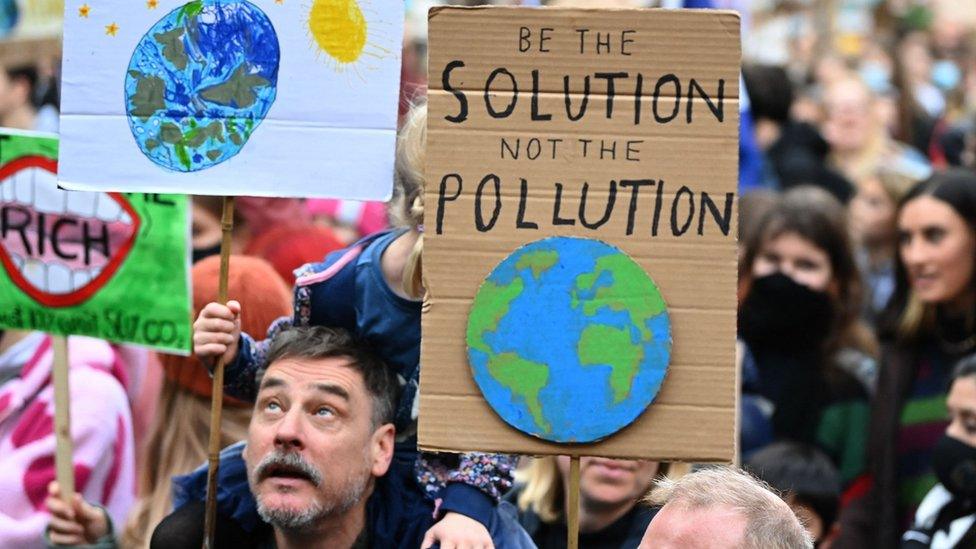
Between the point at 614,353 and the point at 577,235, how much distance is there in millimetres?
239

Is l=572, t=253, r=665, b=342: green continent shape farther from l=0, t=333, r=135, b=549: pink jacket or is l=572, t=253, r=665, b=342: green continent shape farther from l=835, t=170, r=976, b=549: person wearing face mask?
l=835, t=170, r=976, b=549: person wearing face mask

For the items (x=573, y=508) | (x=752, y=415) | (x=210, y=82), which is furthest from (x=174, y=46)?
(x=752, y=415)

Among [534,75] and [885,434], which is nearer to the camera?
[534,75]

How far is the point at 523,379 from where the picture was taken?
3324 mm

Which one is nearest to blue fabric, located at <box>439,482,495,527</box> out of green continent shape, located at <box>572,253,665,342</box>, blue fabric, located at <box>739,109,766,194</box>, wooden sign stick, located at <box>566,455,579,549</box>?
wooden sign stick, located at <box>566,455,579,549</box>

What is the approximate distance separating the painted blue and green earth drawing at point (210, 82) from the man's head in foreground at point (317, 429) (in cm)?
48

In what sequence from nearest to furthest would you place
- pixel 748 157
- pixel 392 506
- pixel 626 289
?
1. pixel 626 289
2. pixel 392 506
3. pixel 748 157

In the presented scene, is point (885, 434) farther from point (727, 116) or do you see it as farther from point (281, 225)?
point (727, 116)

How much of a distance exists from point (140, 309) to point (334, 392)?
76cm

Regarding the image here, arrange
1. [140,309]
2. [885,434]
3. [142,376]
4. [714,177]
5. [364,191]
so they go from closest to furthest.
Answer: [714,177]
[364,191]
[140,309]
[142,376]
[885,434]

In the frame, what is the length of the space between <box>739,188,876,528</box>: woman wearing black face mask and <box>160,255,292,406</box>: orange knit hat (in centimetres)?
184

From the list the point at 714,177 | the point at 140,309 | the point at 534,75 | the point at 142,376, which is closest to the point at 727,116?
the point at 714,177

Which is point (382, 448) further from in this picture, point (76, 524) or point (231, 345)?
point (76, 524)

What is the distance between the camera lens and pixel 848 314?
6121 mm
